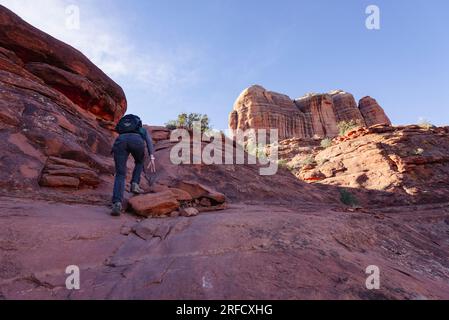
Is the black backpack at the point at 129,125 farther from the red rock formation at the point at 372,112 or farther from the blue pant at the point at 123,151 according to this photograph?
Answer: the red rock formation at the point at 372,112

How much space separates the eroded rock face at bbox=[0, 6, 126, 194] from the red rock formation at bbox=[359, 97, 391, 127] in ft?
155

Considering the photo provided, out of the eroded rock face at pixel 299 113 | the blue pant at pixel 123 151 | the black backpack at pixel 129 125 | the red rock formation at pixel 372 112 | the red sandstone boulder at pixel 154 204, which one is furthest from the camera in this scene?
the red rock formation at pixel 372 112

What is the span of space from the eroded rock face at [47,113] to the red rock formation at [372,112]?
47.3 metres

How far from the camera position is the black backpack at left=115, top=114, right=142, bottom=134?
5516 millimetres

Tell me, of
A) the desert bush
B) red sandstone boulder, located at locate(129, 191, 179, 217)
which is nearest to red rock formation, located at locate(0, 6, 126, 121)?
red sandstone boulder, located at locate(129, 191, 179, 217)

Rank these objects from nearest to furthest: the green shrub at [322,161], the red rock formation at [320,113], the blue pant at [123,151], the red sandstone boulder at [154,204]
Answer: the red sandstone boulder at [154,204] → the blue pant at [123,151] → the green shrub at [322,161] → the red rock formation at [320,113]

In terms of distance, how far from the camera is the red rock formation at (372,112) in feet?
157

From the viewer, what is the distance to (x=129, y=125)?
5520 mm

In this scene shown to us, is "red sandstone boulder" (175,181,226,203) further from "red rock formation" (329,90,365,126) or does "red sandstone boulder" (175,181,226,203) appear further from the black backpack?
"red rock formation" (329,90,365,126)

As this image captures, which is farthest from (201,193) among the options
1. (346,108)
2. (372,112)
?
(372,112)

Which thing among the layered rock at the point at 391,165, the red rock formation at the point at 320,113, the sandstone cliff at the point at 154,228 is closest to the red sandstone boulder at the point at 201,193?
the sandstone cliff at the point at 154,228

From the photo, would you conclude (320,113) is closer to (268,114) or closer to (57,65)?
(268,114)
